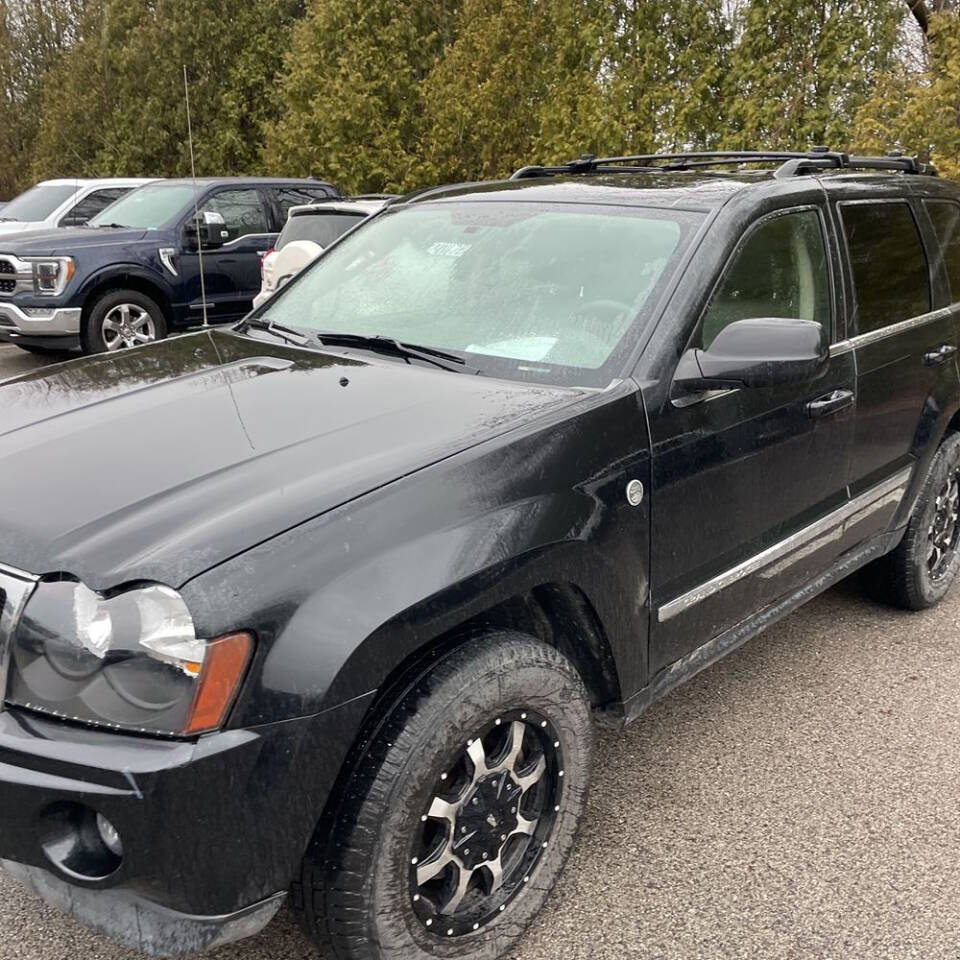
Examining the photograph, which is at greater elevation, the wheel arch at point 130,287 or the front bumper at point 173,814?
the wheel arch at point 130,287

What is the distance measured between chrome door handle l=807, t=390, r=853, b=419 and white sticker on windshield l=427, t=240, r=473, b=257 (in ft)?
3.86

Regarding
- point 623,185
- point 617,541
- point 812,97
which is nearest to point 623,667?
point 617,541

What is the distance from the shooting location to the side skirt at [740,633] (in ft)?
8.82

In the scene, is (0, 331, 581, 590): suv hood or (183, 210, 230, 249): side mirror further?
(183, 210, 230, 249): side mirror

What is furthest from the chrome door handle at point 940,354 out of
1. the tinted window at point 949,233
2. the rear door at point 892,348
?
the tinted window at point 949,233

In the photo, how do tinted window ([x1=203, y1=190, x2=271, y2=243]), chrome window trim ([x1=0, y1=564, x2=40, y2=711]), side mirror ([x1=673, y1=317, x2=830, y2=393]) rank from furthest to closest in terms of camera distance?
tinted window ([x1=203, y1=190, x2=271, y2=243]) → side mirror ([x1=673, y1=317, x2=830, y2=393]) → chrome window trim ([x1=0, y1=564, x2=40, y2=711])

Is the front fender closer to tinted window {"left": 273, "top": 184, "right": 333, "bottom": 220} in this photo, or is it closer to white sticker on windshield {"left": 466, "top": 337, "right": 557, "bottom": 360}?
white sticker on windshield {"left": 466, "top": 337, "right": 557, "bottom": 360}

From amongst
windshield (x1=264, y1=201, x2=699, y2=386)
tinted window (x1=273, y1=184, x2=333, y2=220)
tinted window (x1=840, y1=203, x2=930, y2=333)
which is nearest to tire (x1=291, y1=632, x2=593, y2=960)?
windshield (x1=264, y1=201, x2=699, y2=386)

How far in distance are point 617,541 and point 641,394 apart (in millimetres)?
389

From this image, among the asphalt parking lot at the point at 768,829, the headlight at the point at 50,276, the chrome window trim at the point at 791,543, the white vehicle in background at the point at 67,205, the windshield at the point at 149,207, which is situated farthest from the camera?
the white vehicle in background at the point at 67,205

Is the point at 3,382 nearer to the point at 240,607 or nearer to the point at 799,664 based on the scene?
the point at 240,607

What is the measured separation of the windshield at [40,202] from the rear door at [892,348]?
10.9 m

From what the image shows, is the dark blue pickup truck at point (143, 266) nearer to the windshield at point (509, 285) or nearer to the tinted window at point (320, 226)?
the tinted window at point (320, 226)

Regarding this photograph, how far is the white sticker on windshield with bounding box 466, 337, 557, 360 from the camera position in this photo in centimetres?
280
